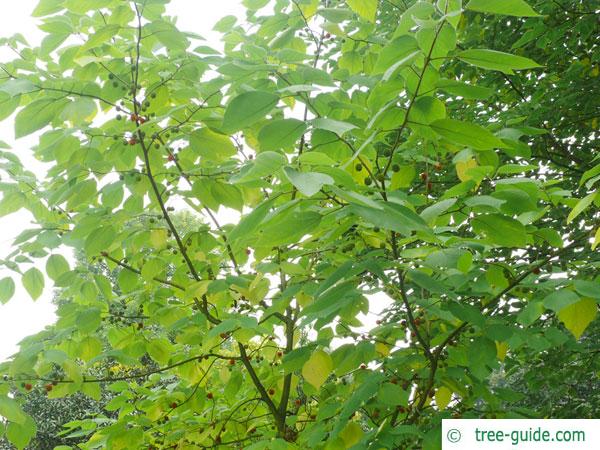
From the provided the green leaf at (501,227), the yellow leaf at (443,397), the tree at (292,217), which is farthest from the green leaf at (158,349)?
the green leaf at (501,227)

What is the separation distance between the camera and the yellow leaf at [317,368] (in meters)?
2.31

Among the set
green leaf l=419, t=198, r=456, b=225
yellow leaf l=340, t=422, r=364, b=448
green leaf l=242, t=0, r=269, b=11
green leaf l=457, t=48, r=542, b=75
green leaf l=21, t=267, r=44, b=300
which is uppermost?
green leaf l=242, t=0, r=269, b=11

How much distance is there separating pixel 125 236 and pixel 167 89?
0.75m

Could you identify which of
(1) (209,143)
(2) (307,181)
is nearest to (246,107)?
(2) (307,181)

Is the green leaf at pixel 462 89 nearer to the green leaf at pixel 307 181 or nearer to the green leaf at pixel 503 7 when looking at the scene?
the green leaf at pixel 503 7

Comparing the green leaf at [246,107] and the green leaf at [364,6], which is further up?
the green leaf at [364,6]

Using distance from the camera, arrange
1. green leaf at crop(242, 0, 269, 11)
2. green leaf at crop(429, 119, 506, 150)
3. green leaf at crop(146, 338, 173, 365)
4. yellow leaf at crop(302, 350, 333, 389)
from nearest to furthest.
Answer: green leaf at crop(429, 119, 506, 150) < yellow leaf at crop(302, 350, 333, 389) < green leaf at crop(242, 0, 269, 11) < green leaf at crop(146, 338, 173, 365)

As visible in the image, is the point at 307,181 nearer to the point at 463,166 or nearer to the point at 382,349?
the point at 463,166

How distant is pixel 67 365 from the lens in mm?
2582

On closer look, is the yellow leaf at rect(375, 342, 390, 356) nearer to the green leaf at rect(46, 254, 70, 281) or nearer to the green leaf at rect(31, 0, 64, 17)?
the green leaf at rect(46, 254, 70, 281)

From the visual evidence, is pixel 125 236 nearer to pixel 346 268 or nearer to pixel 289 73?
pixel 289 73

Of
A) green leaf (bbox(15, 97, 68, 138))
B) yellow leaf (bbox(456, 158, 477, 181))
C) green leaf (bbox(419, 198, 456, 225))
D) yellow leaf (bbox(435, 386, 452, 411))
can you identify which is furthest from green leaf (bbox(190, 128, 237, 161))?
yellow leaf (bbox(435, 386, 452, 411))

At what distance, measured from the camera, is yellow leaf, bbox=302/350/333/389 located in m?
2.31

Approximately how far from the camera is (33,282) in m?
2.83
